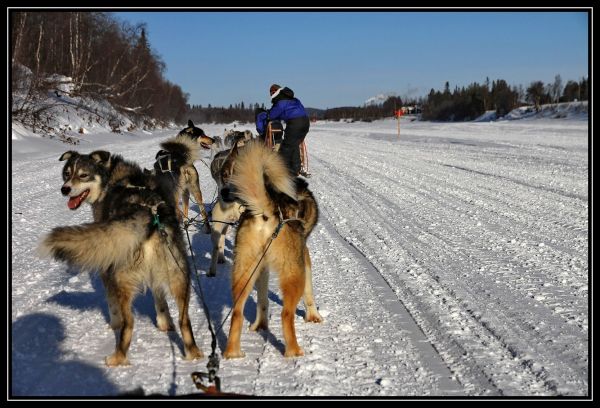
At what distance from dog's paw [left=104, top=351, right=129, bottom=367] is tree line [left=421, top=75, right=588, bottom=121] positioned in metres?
72.6

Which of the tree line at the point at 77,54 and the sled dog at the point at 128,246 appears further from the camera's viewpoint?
the tree line at the point at 77,54

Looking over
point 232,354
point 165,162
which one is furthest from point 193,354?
point 165,162

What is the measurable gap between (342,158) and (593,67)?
16576mm

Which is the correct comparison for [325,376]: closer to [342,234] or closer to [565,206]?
[342,234]

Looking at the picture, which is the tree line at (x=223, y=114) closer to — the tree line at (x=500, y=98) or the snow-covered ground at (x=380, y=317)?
the tree line at (x=500, y=98)

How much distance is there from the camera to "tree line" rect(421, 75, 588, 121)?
245ft

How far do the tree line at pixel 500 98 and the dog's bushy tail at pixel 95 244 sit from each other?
2852 inches

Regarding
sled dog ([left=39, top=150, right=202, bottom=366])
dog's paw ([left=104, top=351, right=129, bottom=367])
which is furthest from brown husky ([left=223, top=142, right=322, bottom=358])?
dog's paw ([left=104, top=351, right=129, bottom=367])

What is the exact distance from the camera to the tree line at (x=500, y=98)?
245 feet

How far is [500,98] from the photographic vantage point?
79.9 m

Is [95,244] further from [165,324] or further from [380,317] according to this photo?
[380,317]

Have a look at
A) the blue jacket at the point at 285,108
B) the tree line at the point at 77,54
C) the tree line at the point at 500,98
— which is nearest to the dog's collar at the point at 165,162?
the blue jacket at the point at 285,108

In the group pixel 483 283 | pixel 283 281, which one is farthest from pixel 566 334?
pixel 283 281

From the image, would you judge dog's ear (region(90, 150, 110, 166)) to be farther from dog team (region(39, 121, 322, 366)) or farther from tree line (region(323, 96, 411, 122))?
tree line (region(323, 96, 411, 122))
